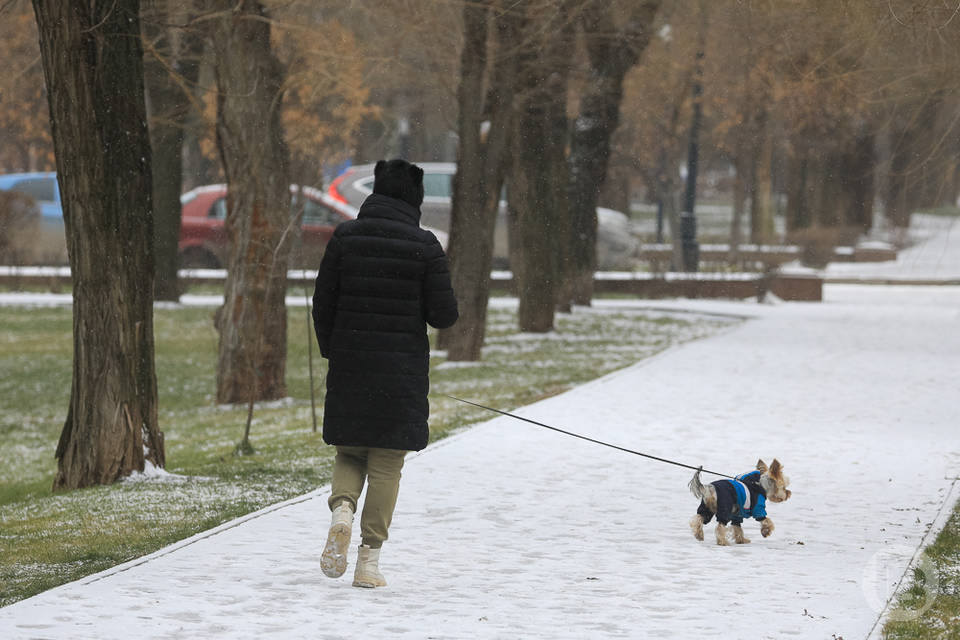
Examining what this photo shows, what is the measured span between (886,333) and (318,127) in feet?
35.0

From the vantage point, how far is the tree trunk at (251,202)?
46.5ft

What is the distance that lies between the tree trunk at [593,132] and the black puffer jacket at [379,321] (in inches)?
639

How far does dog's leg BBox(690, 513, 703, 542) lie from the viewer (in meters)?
7.41

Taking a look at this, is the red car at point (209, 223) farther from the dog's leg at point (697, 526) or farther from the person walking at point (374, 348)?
the person walking at point (374, 348)

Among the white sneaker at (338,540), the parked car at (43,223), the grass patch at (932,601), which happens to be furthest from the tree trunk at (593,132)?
the white sneaker at (338,540)

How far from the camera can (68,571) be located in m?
6.81

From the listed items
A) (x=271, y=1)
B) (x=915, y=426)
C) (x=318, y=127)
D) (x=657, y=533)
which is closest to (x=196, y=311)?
(x=318, y=127)

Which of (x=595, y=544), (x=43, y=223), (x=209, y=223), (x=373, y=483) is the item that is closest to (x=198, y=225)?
(x=209, y=223)

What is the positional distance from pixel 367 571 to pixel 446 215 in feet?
81.7

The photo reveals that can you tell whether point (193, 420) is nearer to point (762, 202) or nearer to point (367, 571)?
point (367, 571)

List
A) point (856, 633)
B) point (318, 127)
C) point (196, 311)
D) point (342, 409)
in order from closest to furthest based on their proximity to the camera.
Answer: point (856, 633), point (342, 409), point (196, 311), point (318, 127)

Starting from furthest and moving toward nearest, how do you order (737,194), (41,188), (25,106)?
(737,194) < (41,188) < (25,106)

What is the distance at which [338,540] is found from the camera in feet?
19.9

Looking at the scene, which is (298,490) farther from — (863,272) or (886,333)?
(863,272)
